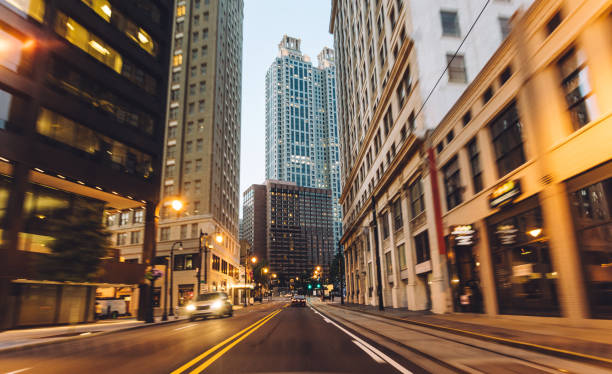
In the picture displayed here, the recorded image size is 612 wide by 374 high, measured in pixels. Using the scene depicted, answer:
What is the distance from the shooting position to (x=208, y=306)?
23.3 meters

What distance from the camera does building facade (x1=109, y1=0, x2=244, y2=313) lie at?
52.0 metres

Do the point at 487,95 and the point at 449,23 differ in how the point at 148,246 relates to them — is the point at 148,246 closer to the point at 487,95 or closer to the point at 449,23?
the point at 487,95

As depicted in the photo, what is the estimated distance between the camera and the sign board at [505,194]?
50.5 feet

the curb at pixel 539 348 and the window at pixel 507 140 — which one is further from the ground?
the window at pixel 507 140

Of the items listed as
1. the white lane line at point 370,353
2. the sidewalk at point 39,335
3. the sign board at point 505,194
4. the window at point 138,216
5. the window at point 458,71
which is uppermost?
the window at point 458,71

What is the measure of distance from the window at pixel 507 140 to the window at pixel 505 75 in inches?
53.4

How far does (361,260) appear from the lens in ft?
168

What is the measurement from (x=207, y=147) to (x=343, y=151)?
89.3ft

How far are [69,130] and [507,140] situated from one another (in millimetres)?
25707

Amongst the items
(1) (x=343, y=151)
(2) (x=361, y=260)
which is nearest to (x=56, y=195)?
(2) (x=361, y=260)

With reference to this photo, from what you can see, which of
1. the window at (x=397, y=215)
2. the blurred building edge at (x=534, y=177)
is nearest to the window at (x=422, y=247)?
the blurred building edge at (x=534, y=177)

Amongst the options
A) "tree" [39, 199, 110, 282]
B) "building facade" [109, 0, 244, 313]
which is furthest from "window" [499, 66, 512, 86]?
"building facade" [109, 0, 244, 313]

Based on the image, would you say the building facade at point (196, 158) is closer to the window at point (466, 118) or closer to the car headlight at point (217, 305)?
the car headlight at point (217, 305)

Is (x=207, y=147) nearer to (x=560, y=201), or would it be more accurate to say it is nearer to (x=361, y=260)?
(x=361, y=260)
